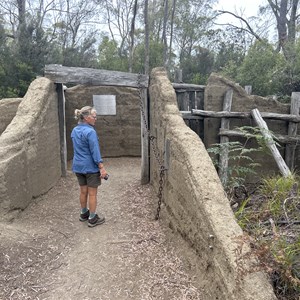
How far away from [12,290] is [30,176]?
235 centimetres

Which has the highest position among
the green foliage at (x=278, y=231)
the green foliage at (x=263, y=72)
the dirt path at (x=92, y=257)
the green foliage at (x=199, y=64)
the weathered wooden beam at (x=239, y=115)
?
the green foliage at (x=199, y=64)

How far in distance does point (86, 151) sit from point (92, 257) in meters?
1.48

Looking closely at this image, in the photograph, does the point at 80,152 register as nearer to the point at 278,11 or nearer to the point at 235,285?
the point at 235,285

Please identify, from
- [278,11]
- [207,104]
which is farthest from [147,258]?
[278,11]

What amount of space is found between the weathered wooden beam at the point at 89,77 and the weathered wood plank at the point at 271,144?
8.71ft

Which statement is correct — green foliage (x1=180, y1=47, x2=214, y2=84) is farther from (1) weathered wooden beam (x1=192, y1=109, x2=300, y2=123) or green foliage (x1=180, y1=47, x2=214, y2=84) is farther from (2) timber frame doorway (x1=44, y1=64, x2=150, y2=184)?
(2) timber frame doorway (x1=44, y1=64, x2=150, y2=184)

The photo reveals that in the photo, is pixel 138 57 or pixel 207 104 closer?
pixel 207 104

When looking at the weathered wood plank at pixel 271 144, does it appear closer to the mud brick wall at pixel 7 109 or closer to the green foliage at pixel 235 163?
the green foliage at pixel 235 163

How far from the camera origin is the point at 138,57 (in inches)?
1078

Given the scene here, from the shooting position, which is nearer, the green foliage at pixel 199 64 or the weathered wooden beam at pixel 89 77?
the weathered wooden beam at pixel 89 77

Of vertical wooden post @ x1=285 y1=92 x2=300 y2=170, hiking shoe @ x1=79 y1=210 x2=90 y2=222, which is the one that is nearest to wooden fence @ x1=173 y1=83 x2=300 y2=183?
vertical wooden post @ x1=285 y1=92 x2=300 y2=170

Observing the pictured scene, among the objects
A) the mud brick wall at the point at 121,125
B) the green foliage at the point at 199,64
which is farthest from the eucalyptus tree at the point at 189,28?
the mud brick wall at the point at 121,125

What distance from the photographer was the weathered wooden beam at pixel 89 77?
23.0ft

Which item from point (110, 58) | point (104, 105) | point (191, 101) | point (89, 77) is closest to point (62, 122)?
point (89, 77)
